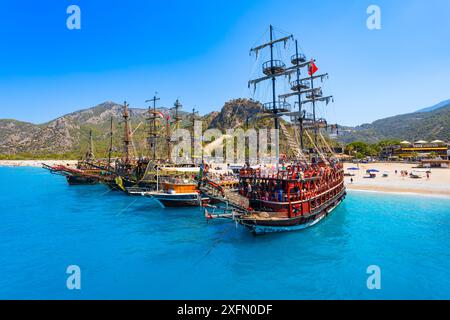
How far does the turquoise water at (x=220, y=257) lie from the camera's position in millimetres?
13484

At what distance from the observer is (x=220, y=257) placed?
17.2 m

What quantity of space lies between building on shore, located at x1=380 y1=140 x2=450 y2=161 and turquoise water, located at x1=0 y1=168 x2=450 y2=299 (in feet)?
260

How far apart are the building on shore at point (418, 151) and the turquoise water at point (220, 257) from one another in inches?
3118

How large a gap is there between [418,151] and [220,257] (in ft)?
373

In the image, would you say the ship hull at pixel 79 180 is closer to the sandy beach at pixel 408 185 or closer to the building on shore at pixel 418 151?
the sandy beach at pixel 408 185

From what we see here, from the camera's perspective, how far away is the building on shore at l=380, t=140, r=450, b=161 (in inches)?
3600

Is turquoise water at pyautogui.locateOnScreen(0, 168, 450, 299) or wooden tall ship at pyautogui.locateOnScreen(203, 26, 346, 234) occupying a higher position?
wooden tall ship at pyautogui.locateOnScreen(203, 26, 346, 234)

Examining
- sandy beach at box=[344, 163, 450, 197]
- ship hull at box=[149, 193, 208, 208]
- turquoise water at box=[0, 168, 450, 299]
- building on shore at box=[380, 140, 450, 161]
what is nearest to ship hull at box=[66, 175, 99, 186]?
turquoise water at box=[0, 168, 450, 299]

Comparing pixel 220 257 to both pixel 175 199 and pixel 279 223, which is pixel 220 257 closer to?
pixel 279 223

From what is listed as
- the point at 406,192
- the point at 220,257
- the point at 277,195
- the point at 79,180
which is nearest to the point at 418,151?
the point at 406,192

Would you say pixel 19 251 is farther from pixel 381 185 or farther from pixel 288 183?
pixel 381 185

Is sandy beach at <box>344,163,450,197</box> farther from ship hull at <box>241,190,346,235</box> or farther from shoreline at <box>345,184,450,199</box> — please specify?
ship hull at <box>241,190,346,235</box>
